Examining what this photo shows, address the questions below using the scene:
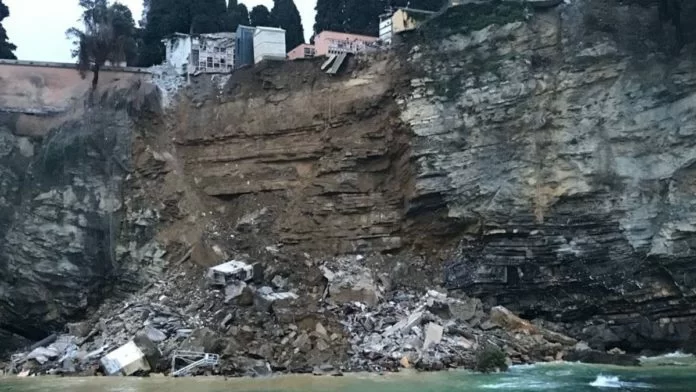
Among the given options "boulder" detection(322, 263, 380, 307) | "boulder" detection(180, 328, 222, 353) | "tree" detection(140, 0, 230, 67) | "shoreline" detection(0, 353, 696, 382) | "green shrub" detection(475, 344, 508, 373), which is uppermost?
"tree" detection(140, 0, 230, 67)

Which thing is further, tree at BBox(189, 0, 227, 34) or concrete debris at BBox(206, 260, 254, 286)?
tree at BBox(189, 0, 227, 34)

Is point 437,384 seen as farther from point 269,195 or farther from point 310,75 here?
point 310,75

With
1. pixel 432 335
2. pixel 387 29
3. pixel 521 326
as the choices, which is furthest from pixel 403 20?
pixel 432 335

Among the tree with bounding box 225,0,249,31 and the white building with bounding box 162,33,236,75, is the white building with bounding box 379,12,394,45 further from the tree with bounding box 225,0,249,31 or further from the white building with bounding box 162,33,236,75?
the tree with bounding box 225,0,249,31

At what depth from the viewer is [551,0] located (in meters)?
26.7

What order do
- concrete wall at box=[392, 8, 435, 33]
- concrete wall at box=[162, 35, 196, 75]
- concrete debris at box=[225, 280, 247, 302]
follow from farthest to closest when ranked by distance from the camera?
concrete wall at box=[162, 35, 196, 75] → concrete wall at box=[392, 8, 435, 33] → concrete debris at box=[225, 280, 247, 302]

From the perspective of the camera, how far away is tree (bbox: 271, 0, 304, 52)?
38.7m

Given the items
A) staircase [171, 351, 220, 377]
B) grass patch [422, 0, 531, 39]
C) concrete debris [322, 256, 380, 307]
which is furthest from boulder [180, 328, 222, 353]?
grass patch [422, 0, 531, 39]

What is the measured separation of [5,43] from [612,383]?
3052cm

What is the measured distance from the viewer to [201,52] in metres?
33.0

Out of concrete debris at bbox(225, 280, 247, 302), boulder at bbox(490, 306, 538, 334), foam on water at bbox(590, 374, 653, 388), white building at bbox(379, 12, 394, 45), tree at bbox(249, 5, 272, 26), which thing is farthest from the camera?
tree at bbox(249, 5, 272, 26)

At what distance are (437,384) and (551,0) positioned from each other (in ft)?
47.0

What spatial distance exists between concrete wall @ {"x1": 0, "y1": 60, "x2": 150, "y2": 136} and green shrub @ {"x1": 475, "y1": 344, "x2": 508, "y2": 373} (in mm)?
18158

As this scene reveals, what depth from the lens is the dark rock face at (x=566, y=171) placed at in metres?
24.4
